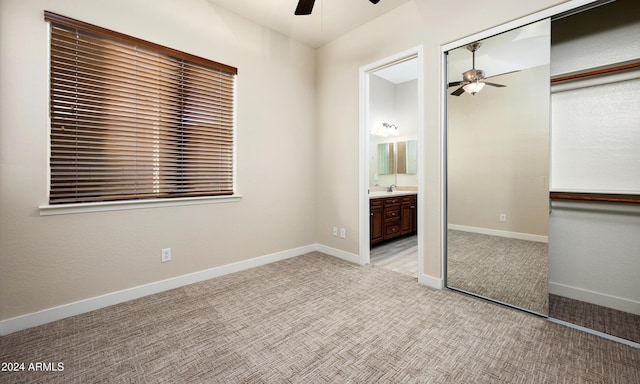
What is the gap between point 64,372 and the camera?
1.54 m

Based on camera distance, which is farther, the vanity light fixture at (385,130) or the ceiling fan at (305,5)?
the vanity light fixture at (385,130)

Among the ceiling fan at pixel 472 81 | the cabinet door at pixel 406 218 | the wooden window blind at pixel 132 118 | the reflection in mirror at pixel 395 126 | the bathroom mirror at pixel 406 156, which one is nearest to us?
the wooden window blind at pixel 132 118

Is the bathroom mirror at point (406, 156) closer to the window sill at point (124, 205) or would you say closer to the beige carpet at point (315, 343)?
the beige carpet at point (315, 343)

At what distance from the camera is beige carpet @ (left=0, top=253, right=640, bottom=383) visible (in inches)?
60.0

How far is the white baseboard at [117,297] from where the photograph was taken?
197 cm

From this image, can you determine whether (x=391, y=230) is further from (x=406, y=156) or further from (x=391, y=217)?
(x=406, y=156)

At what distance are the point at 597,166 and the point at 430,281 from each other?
1.62 m

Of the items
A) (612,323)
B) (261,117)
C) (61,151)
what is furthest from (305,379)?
(261,117)

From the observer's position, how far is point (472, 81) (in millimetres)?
2516

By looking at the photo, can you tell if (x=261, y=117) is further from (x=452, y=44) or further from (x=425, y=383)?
(x=425, y=383)

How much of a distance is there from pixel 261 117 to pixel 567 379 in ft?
11.1

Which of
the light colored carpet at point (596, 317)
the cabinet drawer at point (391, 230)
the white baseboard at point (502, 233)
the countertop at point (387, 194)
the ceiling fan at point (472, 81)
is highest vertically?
the ceiling fan at point (472, 81)

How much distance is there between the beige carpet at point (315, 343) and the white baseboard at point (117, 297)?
0.07 metres

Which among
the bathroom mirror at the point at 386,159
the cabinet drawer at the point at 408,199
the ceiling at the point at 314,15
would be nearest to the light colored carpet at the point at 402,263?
the cabinet drawer at the point at 408,199
